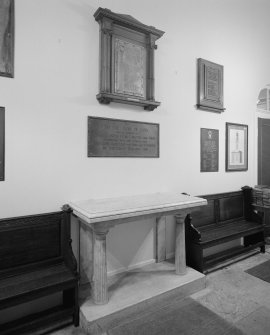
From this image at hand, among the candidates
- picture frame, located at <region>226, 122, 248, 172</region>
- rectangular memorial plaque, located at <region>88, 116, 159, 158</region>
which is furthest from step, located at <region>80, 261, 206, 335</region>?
picture frame, located at <region>226, 122, 248, 172</region>

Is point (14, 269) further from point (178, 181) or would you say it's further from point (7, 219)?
point (178, 181)

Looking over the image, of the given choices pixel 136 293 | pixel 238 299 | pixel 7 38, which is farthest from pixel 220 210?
pixel 7 38

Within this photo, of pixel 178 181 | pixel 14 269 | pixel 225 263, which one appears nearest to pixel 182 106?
pixel 178 181

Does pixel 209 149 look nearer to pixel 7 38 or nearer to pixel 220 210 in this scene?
pixel 220 210

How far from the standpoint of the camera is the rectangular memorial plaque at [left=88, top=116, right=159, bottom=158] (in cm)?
228

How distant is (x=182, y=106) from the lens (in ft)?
9.50

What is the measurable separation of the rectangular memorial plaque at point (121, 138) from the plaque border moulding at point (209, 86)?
828mm

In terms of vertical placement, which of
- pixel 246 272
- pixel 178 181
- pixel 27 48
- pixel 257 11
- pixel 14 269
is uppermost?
pixel 257 11

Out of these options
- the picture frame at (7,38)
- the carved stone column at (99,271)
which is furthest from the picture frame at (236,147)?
the picture frame at (7,38)

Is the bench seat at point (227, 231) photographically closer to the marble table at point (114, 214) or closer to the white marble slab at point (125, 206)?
the marble table at point (114, 214)

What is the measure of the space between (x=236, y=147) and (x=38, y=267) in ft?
9.88

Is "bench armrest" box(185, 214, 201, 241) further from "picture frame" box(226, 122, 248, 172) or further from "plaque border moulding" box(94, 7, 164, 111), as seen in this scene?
"plaque border moulding" box(94, 7, 164, 111)

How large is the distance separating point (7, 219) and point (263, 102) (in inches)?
161

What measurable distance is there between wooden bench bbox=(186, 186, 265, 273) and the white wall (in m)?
0.22
